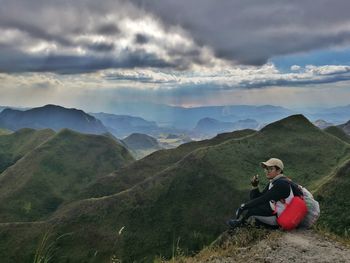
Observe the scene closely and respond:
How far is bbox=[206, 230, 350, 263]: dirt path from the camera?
504 inches

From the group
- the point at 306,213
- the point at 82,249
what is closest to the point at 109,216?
the point at 82,249

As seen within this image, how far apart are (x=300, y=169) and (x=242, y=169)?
738 inches

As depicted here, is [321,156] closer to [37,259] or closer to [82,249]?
[82,249]

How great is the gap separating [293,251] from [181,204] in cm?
10316

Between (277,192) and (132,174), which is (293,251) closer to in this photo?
(277,192)

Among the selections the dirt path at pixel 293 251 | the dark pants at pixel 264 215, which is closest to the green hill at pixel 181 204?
the dark pants at pixel 264 215

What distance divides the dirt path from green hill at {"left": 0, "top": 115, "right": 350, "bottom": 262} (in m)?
78.6

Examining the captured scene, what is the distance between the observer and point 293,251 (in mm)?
13547

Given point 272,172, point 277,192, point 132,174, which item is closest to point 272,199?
point 277,192

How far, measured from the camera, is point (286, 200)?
15.7 m

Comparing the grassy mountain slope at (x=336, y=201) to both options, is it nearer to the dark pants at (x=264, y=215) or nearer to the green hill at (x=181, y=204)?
the green hill at (x=181, y=204)

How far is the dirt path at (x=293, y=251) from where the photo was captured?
42.0ft

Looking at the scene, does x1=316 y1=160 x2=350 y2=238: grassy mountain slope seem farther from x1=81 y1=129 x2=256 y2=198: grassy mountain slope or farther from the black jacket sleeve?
x1=81 y1=129 x2=256 y2=198: grassy mountain slope

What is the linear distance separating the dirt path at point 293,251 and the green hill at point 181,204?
258 feet
